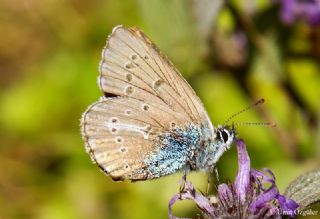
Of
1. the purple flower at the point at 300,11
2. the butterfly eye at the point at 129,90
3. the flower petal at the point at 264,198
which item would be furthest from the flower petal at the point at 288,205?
the purple flower at the point at 300,11

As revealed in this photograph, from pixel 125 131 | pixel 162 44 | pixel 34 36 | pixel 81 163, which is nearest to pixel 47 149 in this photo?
pixel 81 163

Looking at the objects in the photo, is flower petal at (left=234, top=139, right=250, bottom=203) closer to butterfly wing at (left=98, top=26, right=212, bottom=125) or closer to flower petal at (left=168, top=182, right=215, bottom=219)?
flower petal at (left=168, top=182, right=215, bottom=219)

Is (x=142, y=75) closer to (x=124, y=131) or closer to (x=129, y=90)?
(x=129, y=90)

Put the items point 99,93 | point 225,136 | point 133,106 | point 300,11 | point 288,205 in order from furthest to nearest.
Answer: point 99,93
point 300,11
point 133,106
point 225,136
point 288,205

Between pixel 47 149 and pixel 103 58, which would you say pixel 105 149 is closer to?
pixel 103 58

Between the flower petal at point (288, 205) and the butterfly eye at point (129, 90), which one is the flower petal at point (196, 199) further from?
the butterfly eye at point (129, 90)

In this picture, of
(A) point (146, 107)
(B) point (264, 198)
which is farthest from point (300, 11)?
(B) point (264, 198)
